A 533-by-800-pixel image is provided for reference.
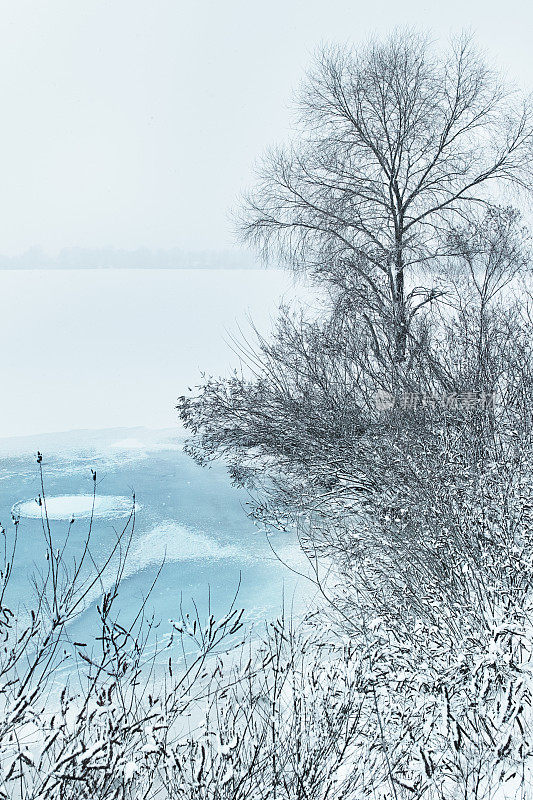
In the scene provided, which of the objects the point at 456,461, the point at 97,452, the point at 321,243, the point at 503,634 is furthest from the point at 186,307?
the point at 503,634

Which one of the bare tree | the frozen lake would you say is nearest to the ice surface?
the frozen lake

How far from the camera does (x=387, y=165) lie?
1166 cm

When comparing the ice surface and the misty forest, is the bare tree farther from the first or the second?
the ice surface

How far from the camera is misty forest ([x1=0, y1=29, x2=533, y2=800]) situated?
11.9 ft

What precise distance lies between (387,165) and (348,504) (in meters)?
6.54

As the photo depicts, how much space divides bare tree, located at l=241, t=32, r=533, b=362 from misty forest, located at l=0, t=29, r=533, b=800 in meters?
0.05

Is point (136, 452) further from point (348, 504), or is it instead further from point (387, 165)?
point (387, 165)

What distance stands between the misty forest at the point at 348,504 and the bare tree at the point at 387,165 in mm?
45

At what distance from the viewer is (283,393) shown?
10250 millimetres

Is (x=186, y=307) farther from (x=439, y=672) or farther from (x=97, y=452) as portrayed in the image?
(x=439, y=672)

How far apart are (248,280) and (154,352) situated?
21201 mm

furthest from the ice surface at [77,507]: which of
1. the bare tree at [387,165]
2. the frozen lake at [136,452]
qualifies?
the bare tree at [387,165]

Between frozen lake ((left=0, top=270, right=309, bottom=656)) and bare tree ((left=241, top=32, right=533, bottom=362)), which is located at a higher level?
bare tree ((left=241, top=32, right=533, bottom=362))

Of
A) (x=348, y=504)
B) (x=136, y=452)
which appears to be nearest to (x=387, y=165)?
(x=348, y=504)
